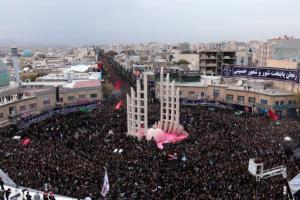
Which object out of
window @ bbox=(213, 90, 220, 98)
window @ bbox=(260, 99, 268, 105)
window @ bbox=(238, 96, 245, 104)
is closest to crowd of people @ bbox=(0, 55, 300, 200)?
window @ bbox=(260, 99, 268, 105)

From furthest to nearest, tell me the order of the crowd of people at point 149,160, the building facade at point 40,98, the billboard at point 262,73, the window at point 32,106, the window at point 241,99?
the window at point 241,99 < the billboard at point 262,73 < the window at point 32,106 < the building facade at point 40,98 < the crowd of people at point 149,160

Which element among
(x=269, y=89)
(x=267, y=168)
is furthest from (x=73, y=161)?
(x=269, y=89)

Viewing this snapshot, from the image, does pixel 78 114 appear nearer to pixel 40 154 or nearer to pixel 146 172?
pixel 40 154

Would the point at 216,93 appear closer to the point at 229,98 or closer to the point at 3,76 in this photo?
the point at 229,98

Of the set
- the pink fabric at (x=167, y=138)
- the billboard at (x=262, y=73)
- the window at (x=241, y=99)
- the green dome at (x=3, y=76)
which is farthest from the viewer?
the window at (x=241, y=99)

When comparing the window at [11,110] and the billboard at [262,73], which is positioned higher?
the billboard at [262,73]

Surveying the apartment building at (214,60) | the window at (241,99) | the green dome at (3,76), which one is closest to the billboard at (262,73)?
the window at (241,99)

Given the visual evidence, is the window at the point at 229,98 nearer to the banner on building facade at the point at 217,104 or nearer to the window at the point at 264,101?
the banner on building facade at the point at 217,104

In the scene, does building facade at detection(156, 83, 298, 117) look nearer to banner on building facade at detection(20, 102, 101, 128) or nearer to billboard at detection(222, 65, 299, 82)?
billboard at detection(222, 65, 299, 82)
